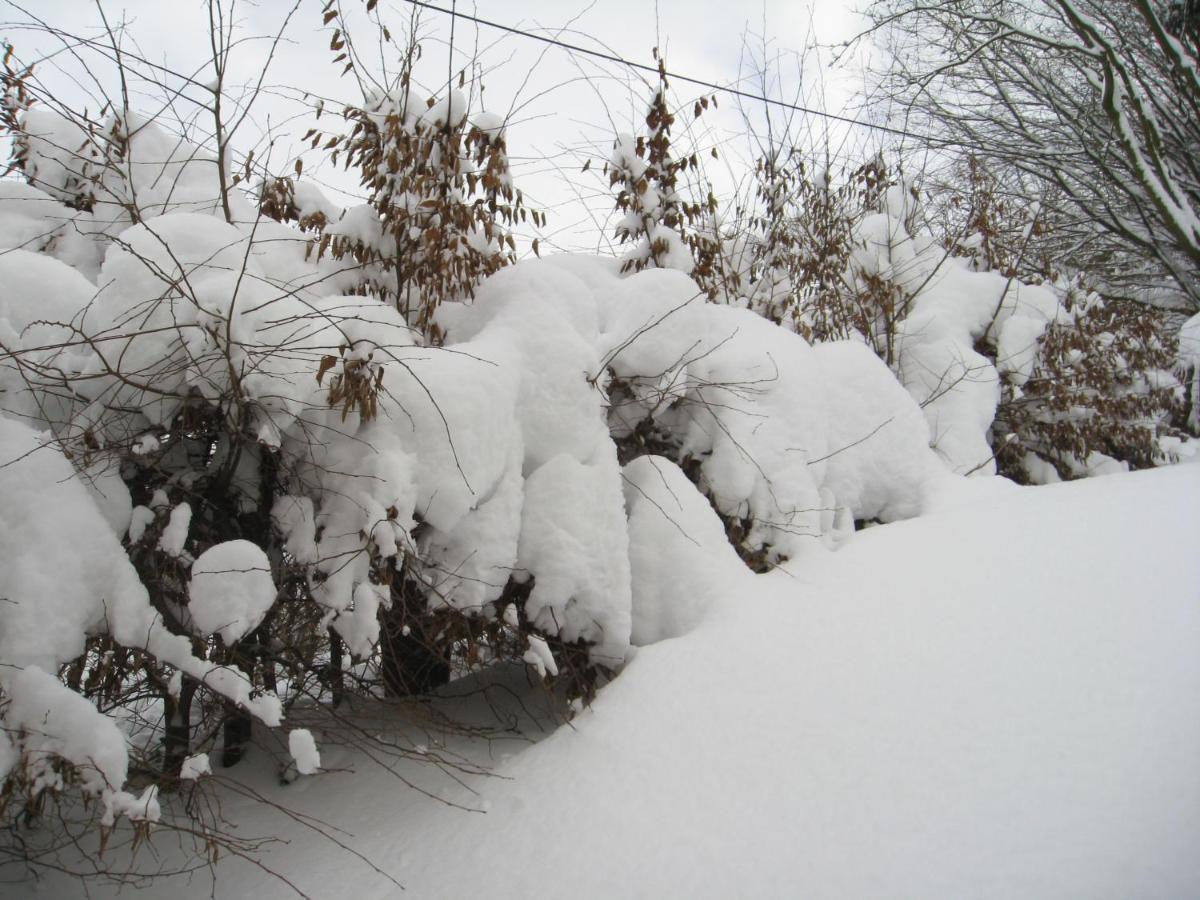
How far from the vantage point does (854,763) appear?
5.66 feet

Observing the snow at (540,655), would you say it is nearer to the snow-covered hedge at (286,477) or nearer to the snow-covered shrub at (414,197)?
the snow-covered hedge at (286,477)

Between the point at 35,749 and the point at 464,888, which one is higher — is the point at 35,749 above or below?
above

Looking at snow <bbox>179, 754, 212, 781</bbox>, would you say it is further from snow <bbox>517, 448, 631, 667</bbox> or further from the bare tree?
the bare tree

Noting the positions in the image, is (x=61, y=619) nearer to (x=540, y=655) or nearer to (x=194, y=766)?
(x=194, y=766)

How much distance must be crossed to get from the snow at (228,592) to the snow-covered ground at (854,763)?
796 millimetres

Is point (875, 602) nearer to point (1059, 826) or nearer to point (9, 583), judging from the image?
point (1059, 826)

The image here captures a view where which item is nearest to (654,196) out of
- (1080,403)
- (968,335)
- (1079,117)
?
(968,335)

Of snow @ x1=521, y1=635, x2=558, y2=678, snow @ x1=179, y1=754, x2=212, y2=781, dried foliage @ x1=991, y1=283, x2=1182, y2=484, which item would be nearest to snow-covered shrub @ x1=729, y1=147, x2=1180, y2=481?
dried foliage @ x1=991, y1=283, x2=1182, y2=484

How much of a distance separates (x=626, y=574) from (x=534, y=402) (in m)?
0.74

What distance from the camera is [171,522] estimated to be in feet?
6.10

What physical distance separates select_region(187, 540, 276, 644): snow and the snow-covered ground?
2.61 ft

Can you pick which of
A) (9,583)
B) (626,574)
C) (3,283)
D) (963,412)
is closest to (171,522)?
(9,583)

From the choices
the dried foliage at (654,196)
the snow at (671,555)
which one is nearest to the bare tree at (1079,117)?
the dried foliage at (654,196)

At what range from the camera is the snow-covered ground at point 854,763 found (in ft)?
4.73
